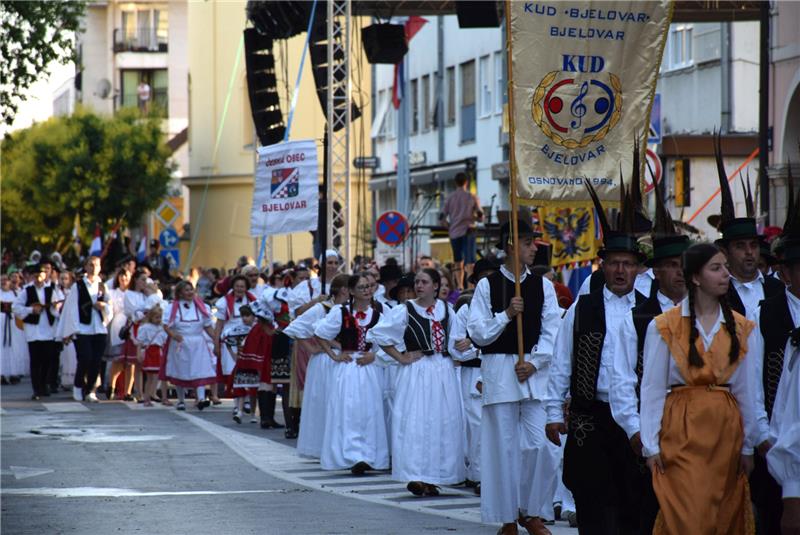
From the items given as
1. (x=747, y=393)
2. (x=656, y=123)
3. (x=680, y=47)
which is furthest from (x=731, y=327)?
(x=680, y=47)

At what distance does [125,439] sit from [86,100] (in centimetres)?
8634

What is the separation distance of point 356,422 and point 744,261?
7.08 meters

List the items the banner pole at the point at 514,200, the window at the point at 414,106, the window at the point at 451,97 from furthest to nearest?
the window at the point at 414,106 → the window at the point at 451,97 → the banner pole at the point at 514,200

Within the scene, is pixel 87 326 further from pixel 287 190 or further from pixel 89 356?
pixel 287 190

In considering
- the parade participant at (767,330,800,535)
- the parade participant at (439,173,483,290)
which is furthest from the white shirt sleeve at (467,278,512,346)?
the parade participant at (439,173,483,290)

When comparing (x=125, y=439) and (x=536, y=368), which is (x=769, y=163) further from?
(x=536, y=368)

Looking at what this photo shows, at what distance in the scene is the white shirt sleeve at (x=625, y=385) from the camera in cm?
829

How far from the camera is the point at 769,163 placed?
87.2 feet

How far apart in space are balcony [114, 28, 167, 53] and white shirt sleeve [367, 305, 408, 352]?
86.2 metres

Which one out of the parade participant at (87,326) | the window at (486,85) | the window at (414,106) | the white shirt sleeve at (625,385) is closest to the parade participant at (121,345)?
the parade participant at (87,326)

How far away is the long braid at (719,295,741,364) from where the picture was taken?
7.55 m

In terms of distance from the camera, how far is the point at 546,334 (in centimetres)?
1167

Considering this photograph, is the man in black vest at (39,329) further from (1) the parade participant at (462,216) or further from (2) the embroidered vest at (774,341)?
(2) the embroidered vest at (774,341)

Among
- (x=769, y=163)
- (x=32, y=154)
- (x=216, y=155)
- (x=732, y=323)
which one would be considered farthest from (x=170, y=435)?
(x=32, y=154)
